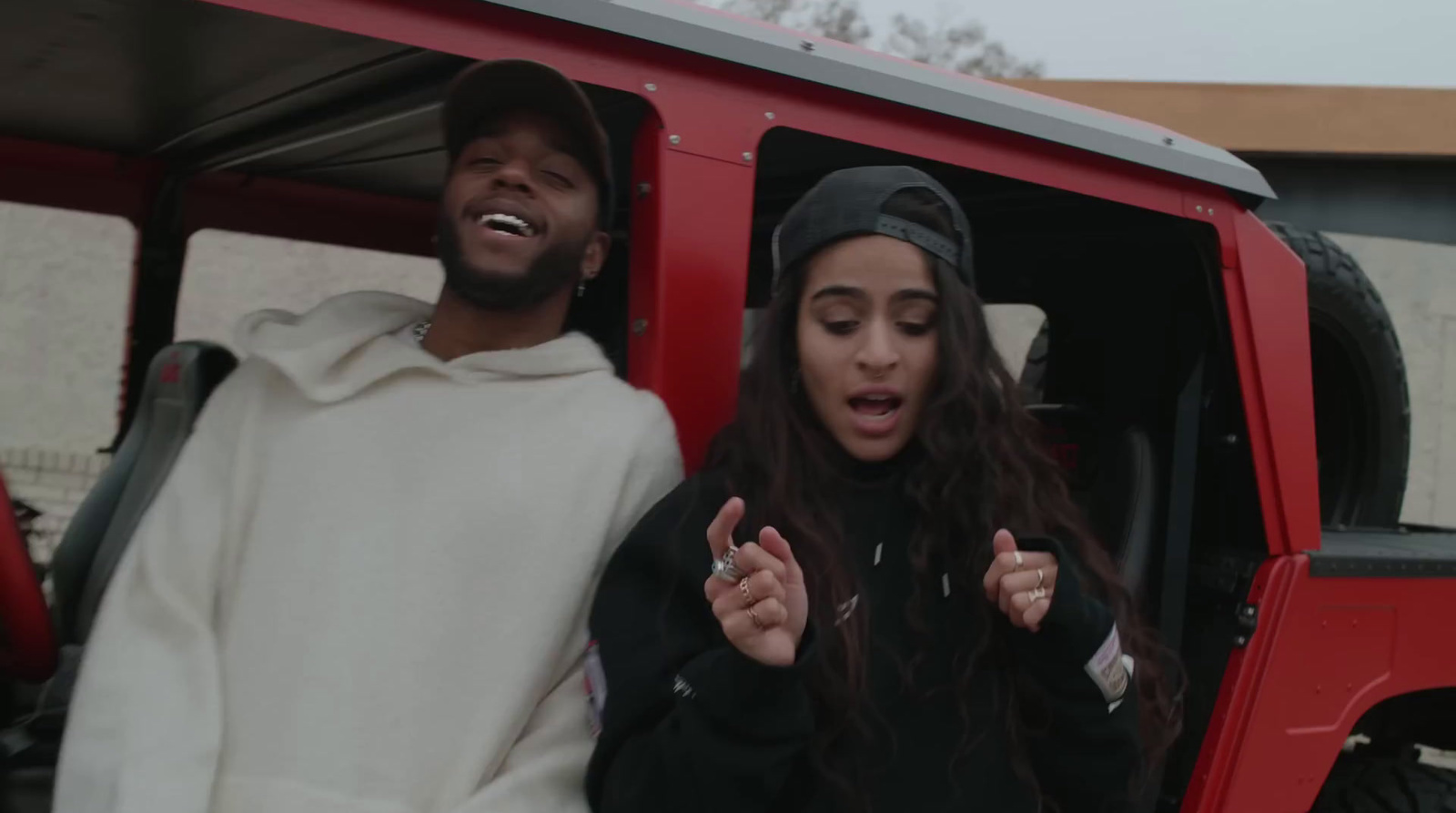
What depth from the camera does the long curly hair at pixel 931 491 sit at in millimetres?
1539

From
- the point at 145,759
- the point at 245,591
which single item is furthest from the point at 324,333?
the point at 145,759

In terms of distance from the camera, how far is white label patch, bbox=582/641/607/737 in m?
1.50

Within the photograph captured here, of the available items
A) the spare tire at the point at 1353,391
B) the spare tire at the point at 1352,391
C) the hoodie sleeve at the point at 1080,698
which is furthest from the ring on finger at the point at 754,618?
the spare tire at the point at 1353,391

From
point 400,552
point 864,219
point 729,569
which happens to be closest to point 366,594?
point 400,552

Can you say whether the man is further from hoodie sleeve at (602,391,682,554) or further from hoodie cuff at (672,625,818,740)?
hoodie cuff at (672,625,818,740)

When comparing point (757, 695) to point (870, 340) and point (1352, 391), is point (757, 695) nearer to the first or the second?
point (870, 340)

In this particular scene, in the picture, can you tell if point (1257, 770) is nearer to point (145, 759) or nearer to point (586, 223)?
point (586, 223)

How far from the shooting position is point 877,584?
64.0 inches

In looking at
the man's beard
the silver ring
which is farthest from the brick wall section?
the silver ring

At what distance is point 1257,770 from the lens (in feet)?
7.80

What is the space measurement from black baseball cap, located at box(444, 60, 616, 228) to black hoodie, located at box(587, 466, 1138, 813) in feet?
1.75

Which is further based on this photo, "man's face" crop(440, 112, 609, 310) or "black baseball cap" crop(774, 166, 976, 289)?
"man's face" crop(440, 112, 609, 310)

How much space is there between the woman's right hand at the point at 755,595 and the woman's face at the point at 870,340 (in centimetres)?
37

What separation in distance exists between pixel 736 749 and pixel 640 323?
66 centimetres
